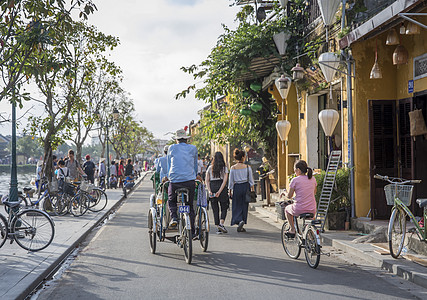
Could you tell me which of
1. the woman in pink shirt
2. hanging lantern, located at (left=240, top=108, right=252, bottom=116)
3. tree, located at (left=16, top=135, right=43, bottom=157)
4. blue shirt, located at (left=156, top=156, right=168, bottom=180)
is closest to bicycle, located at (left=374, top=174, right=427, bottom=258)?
the woman in pink shirt

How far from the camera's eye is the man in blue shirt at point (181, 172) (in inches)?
311

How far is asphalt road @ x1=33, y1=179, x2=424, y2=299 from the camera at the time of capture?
5.84 meters

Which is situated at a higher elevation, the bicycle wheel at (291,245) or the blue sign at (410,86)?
the blue sign at (410,86)

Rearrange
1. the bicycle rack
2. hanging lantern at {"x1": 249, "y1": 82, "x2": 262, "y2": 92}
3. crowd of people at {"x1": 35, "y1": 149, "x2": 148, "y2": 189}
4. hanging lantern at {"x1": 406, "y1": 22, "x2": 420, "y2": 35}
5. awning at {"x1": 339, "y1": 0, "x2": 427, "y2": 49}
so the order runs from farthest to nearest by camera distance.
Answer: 1. hanging lantern at {"x1": 249, "y1": 82, "x2": 262, "y2": 92}
2. crowd of people at {"x1": 35, "y1": 149, "x2": 148, "y2": 189}
3. the bicycle rack
4. hanging lantern at {"x1": 406, "y1": 22, "x2": 420, "y2": 35}
5. awning at {"x1": 339, "y1": 0, "x2": 427, "y2": 49}

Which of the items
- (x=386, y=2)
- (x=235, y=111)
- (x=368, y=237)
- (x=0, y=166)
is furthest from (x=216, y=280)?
(x=0, y=166)

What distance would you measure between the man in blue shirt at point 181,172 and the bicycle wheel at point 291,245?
60.4 inches

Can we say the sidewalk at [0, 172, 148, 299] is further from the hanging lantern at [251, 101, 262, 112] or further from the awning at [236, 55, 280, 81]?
the hanging lantern at [251, 101, 262, 112]

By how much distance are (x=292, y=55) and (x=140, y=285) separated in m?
10.6

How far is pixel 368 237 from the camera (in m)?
8.93

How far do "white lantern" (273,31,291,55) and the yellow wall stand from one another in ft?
13.8

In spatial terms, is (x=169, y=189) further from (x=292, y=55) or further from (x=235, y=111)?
(x=235, y=111)

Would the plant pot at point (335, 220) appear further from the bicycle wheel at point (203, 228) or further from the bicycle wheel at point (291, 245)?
the bicycle wheel at point (203, 228)

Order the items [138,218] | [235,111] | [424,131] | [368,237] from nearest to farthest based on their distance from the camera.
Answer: [368,237] < [424,131] < [138,218] < [235,111]

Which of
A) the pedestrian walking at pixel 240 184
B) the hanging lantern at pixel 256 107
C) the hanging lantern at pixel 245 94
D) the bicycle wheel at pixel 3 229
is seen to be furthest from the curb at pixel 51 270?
the hanging lantern at pixel 245 94
